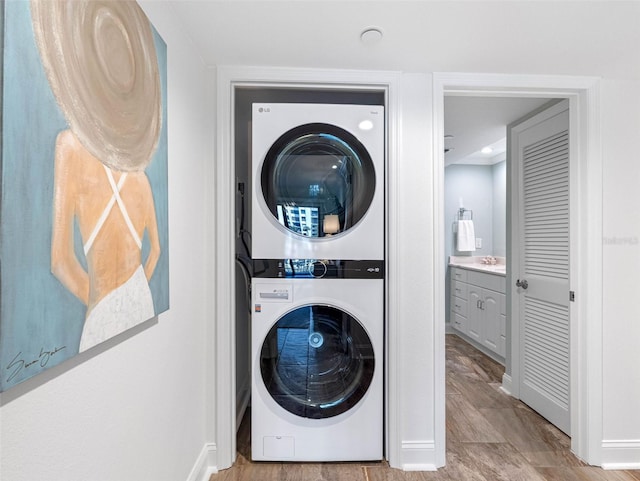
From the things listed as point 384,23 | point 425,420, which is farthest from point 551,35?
point 425,420

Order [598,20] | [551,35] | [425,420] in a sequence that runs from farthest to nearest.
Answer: [425,420] → [551,35] → [598,20]

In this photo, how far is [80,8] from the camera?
765mm

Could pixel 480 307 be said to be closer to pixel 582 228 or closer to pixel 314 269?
pixel 582 228

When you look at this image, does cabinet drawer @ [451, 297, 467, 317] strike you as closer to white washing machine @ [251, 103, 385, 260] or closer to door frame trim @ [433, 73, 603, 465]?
door frame trim @ [433, 73, 603, 465]

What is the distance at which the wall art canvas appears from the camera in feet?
1.96

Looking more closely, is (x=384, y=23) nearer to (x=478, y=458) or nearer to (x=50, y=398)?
(x=50, y=398)

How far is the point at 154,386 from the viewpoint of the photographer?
1198mm

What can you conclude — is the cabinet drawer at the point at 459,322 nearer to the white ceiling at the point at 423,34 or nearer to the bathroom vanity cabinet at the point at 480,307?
the bathroom vanity cabinet at the point at 480,307

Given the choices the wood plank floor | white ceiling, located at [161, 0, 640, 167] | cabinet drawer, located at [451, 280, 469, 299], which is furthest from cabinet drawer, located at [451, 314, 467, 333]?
white ceiling, located at [161, 0, 640, 167]

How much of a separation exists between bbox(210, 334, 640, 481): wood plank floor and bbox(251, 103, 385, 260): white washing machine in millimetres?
1128

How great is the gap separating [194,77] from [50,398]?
143 cm
